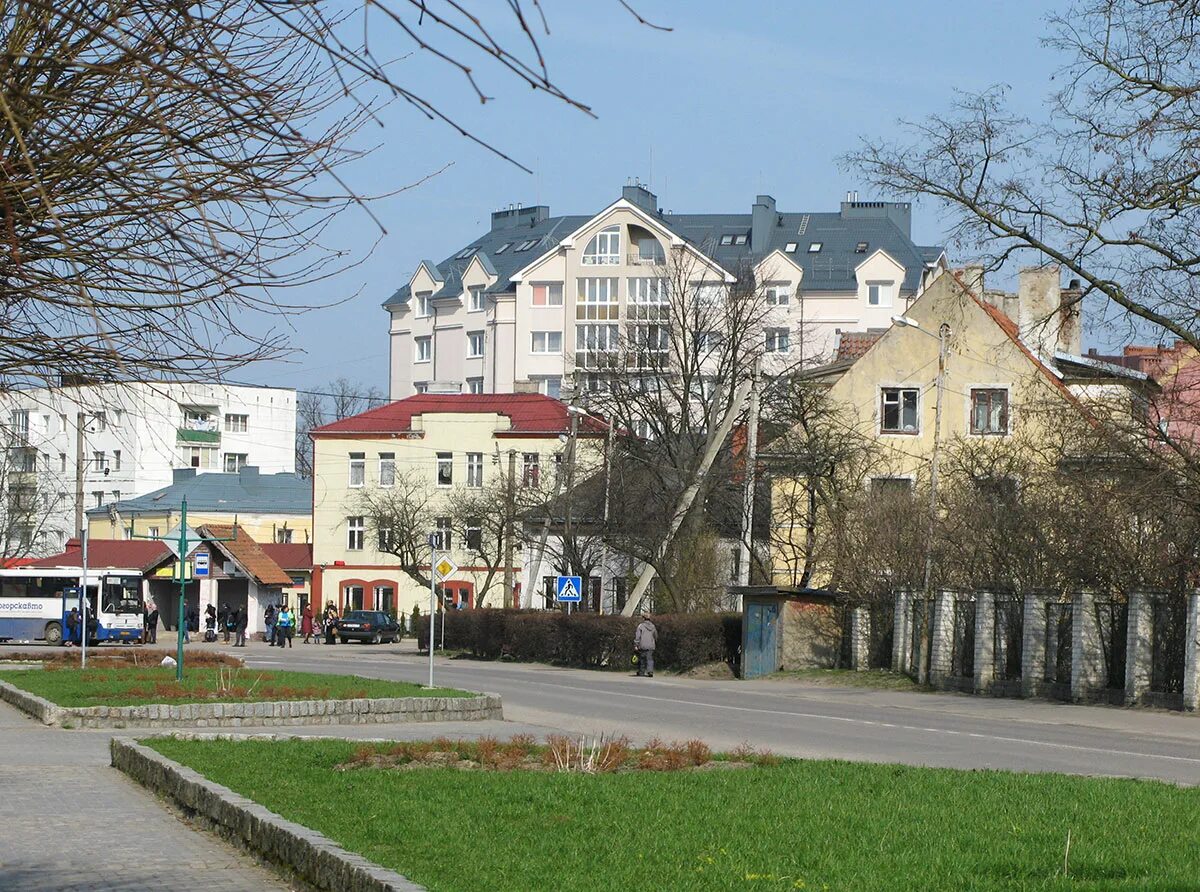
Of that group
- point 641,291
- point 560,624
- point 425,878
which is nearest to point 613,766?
point 425,878

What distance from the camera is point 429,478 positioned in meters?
81.9

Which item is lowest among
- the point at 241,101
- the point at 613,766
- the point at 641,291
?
the point at 613,766

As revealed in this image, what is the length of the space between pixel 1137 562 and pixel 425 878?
25425 millimetres

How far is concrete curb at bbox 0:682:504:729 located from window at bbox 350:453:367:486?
2326 inches

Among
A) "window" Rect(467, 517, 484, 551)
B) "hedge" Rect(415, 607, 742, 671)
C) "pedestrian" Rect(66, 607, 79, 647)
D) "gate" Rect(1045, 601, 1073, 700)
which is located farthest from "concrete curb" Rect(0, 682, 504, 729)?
"window" Rect(467, 517, 484, 551)

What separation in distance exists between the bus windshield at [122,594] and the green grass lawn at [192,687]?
1355 inches

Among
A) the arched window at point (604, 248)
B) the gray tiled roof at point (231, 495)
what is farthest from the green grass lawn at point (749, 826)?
the arched window at point (604, 248)

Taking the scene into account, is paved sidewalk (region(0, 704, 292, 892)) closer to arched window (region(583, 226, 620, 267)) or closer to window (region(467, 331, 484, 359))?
arched window (region(583, 226, 620, 267))

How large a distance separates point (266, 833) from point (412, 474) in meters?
72.5

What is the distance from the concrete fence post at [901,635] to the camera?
A: 37.2 meters

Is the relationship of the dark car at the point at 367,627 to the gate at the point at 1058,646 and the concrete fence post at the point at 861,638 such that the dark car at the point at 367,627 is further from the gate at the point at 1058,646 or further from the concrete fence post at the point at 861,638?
the gate at the point at 1058,646

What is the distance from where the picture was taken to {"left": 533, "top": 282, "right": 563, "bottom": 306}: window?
100125 millimetres

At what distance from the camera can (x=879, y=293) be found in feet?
327

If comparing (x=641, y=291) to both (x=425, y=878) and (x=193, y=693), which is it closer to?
(x=193, y=693)
